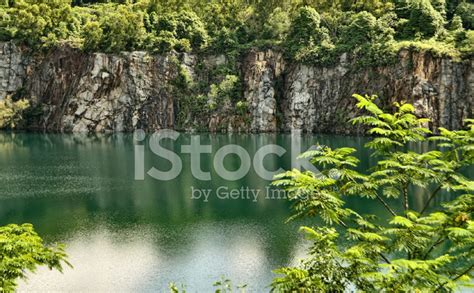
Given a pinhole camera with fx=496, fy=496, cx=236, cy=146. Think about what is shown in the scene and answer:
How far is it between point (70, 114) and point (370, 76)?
50.0 meters

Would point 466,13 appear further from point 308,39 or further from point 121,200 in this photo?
point 121,200

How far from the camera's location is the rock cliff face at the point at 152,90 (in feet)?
262

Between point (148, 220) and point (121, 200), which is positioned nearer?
point (148, 220)

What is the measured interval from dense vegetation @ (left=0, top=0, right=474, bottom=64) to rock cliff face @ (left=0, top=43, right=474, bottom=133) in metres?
2.18

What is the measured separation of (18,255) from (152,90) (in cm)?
7846

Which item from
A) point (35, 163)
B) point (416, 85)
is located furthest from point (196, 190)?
point (416, 85)

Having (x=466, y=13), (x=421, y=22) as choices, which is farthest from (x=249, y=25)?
(x=466, y=13)

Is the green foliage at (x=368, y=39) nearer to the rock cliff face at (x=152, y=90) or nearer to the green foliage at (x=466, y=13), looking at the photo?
the rock cliff face at (x=152, y=90)

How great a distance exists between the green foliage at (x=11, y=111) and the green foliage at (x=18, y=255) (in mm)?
81560

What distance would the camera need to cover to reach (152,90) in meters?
85.8

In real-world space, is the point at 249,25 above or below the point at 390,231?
above

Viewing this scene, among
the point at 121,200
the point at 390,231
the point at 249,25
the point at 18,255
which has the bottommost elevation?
the point at 121,200

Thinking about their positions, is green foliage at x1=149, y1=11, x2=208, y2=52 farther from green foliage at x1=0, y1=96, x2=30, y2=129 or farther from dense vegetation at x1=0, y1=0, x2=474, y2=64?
green foliage at x1=0, y1=96, x2=30, y2=129

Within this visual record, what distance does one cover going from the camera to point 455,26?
233 feet
